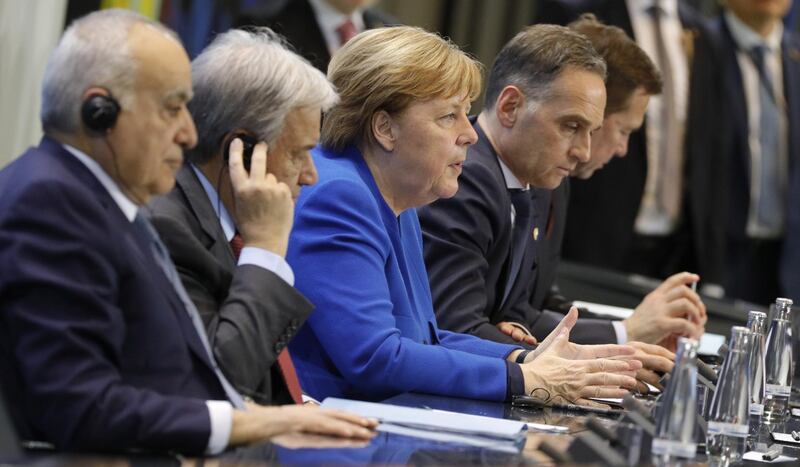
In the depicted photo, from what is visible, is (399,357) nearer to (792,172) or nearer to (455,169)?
(455,169)

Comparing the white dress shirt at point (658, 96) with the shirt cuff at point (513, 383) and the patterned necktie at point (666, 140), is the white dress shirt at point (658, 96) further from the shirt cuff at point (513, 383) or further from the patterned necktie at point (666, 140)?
the shirt cuff at point (513, 383)

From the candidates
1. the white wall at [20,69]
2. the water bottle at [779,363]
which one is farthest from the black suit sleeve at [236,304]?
the white wall at [20,69]

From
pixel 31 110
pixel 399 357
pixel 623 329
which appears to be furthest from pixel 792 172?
pixel 399 357

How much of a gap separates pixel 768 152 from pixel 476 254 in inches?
178

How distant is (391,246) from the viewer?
291 centimetres

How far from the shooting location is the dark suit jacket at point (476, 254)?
339 centimetres

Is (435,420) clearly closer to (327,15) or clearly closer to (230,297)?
(230,297)

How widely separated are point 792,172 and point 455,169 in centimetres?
484

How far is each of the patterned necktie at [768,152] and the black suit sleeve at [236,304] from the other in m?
5.68

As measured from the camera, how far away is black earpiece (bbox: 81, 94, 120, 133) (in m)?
1.91

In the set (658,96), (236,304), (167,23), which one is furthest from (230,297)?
(658,96)

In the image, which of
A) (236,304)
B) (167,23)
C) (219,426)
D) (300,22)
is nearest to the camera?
(219,426)

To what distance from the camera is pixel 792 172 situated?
748 cm

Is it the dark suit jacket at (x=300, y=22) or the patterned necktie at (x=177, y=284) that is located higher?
the dark suit jacket at (x=300, y=22)
